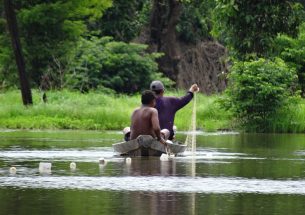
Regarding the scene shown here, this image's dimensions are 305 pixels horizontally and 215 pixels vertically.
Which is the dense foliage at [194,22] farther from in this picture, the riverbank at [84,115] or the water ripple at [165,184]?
the water ripple at [165,184]

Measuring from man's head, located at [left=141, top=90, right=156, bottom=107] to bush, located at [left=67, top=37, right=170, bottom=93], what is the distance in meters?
24.6

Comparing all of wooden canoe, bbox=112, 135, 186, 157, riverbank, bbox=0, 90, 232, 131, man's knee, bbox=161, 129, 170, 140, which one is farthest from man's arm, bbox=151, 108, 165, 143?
riverbank, bbox=0, 90, 232, 131

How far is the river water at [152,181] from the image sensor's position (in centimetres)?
1317

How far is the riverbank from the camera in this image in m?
34.8

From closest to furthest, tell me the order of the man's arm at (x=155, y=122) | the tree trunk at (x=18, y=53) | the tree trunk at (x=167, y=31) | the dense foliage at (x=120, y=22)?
the man's arm at (x=155, y=122)
the tree trunk at (x=18, y=53)
the dense foliage at (x=120, y=22)
the tree trunk at (x=167, y=31)

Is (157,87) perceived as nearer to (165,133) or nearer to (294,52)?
(165,133)

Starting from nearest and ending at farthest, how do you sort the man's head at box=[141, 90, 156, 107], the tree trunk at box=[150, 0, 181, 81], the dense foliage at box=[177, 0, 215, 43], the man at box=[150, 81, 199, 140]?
the man's head at box=[141, 90, 156, 107] < the man at box=[150, 81, 199, 140] < the tree trunk at box=[150, 0, 181, 81] < the dense foliage at box=[177, 0, 215, 43]

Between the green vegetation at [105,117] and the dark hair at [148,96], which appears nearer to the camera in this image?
the dark hair at [148,96]

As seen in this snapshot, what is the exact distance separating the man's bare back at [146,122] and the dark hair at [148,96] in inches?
5.0

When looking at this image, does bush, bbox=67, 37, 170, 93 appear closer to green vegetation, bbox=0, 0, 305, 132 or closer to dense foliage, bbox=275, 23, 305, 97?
green vegetation, bbox=0, 0, 305, 132

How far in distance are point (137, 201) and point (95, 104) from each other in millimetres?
25175

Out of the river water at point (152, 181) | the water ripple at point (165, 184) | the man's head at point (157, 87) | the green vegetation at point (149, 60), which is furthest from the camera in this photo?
the green vegetation at point (149, 60)

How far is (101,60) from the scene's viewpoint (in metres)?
47.9

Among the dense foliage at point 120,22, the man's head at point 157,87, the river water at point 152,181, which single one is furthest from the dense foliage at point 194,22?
the man's head at point 157,87
